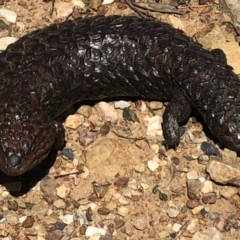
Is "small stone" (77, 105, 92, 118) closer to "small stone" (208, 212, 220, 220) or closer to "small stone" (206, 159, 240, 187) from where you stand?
"small stone" (206, 159, 240, 187)

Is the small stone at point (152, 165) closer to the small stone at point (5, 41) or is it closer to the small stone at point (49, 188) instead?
the small stone at point (49, 188)

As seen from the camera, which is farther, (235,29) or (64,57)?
(235,29)

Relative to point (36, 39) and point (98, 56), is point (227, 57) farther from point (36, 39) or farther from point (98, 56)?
Answer: point (36, 39)

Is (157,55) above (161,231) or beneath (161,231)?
above

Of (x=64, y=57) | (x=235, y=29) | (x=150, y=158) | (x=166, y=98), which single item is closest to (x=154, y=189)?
(x=150, y=158)

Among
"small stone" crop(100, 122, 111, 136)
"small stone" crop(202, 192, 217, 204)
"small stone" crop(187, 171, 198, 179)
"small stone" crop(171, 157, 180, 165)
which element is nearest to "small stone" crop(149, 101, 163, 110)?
"small stone" crop(100, 122, 111, 136)

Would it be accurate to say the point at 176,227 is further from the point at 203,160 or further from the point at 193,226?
the point at 203,160

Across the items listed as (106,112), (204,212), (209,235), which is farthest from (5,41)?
(209,235)

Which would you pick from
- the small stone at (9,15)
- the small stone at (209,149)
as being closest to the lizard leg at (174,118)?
the small stone at (209,149)
